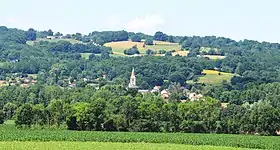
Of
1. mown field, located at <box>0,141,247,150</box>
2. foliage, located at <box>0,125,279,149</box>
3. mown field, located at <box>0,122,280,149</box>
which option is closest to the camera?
mown field, located at <box>0,141,247,150</box>

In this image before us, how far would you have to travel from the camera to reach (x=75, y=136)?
72438mm

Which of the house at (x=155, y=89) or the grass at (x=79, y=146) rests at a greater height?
the grass at (x=79, y=146)

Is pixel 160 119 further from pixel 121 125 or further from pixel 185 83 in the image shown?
pixel 185 83

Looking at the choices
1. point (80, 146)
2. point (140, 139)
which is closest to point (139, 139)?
point (140, 139)

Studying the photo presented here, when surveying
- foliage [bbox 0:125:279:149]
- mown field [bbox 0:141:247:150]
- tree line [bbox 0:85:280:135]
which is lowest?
tree line [bbox 0:85:280:135]

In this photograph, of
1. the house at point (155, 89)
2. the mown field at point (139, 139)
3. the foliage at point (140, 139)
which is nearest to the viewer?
the mown field at point (139, 139)

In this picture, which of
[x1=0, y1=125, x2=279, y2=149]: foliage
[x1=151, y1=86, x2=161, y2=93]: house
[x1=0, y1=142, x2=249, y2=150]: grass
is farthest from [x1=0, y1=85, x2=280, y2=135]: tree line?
[x1=151, y1=86, x2=161, y2=93]: house

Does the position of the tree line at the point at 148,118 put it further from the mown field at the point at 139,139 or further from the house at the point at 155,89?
the house at the point at 155,89

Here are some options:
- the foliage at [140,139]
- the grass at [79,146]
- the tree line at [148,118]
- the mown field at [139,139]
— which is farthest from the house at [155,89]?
the grass at [79,146]

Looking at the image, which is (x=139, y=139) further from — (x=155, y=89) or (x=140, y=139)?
(x=155, y=89)

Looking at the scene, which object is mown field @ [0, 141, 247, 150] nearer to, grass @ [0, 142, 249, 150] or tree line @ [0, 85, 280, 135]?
grass @ [0, 142, 249, 150]

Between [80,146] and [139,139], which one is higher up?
[80,146]

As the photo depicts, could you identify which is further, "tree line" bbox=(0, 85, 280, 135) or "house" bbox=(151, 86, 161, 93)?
"house" bbox=(151, 86, 161, 93)

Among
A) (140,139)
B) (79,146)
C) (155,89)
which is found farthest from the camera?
(155,89)
